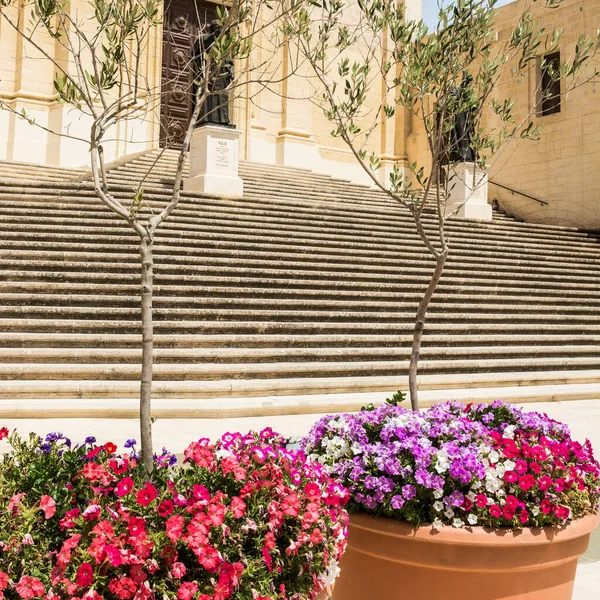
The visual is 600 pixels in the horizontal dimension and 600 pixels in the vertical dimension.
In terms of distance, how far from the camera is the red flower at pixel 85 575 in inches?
66.0

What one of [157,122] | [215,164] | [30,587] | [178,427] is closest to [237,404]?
[178,427]

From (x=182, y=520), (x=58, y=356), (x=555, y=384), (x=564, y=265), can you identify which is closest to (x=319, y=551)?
(x=182, y=520)

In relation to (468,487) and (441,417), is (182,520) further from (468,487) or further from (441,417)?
(441,417)

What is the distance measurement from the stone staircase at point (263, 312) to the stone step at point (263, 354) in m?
0.02

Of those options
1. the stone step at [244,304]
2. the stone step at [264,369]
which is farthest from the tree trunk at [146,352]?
the stone step at [244,304]

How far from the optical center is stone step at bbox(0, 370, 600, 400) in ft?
21.6

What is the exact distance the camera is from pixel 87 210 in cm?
1045

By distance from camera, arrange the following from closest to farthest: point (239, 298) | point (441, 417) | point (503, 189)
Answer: point (441, 417)
point (239, 298)
point (503, 189)

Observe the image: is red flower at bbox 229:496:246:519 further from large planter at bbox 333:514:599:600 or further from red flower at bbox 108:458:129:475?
large planter at bbox 333:514:599:600

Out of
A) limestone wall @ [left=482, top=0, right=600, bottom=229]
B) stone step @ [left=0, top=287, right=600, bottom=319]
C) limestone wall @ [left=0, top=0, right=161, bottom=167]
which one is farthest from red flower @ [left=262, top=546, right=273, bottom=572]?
limestone wall @ [left=482, top=0, right=600, bottom=229]

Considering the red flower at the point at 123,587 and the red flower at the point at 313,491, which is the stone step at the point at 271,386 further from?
the red flower at the point at 123,587

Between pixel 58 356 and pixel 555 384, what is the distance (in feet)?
19.2

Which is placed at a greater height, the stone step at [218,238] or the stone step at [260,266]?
the stone step at [218,238]

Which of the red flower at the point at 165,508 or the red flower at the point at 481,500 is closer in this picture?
the red flower at the point at 165,508
